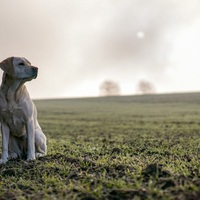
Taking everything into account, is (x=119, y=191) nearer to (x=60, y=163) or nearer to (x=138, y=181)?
(x=138, y=181)

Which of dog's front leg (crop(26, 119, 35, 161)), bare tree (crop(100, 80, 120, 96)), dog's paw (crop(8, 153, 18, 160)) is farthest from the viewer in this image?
bare tree (crop(100, 80, 120, 96))

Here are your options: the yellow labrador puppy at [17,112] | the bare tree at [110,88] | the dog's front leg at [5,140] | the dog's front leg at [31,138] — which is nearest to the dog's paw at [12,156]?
the yellow labrador puppy at [17,112]

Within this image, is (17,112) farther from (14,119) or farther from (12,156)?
(12,156)

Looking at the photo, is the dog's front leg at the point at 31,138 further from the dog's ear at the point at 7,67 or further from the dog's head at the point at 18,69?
the dog's ear at the point at 7,67

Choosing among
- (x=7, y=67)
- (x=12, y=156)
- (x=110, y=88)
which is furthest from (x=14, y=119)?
(x=110, y=88)

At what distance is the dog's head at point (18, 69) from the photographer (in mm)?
7078

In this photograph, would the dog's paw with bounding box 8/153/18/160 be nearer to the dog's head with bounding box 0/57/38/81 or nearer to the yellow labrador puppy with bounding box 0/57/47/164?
the yellow labrador puppy with bounding box 0/57/47/164

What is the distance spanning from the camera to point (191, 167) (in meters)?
6.25

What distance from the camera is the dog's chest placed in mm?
7324

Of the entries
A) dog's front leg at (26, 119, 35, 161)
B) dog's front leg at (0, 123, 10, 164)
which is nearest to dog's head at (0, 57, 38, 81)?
dog's front leg at (26, 119, 35, 161)

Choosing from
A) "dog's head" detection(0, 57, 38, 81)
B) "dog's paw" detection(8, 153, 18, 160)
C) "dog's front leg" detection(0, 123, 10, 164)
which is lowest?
"dog's paw" detection(8, 153, 18, 160)

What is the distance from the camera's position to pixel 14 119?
24.3 feet

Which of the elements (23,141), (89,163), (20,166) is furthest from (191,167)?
(23,141)

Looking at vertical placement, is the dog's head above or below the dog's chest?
above
